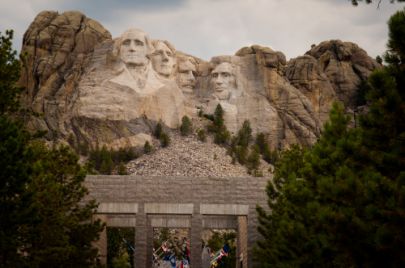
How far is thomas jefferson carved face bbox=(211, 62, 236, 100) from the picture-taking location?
175ft

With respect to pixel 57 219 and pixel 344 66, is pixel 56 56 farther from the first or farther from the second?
pixel 57 219

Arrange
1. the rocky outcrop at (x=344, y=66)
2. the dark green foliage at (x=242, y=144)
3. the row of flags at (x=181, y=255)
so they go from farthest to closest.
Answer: the rocky outcrop at (x=344, y=66) → the dark green foliage at (x=242, y=144) → the row of flags at (x=181, y=255)

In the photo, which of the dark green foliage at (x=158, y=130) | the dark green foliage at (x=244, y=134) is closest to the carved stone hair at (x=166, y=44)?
the dark green foliage at (x=158, y=130)

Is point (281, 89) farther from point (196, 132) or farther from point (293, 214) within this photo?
point (293, 214)

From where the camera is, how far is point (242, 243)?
79.9 ft

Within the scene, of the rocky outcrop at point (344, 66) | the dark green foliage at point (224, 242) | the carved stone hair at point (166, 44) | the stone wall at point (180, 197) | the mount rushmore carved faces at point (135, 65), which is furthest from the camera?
the rocky outcrop at point (344, 66)

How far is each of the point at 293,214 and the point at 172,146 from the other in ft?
110

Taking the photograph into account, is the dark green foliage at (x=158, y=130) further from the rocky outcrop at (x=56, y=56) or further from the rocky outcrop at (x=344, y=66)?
the rocky outcrop at (x=344, y=66)

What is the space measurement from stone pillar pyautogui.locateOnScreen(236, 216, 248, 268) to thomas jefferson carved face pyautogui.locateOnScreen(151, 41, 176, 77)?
27489mm

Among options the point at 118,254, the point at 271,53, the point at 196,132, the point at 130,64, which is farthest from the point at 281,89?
the point at 118,254

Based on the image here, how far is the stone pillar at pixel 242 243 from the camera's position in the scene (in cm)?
2302

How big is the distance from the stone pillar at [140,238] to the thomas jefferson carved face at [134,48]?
91.8ft

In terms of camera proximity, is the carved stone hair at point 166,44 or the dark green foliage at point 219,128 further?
the dark green foliage at point 219,128

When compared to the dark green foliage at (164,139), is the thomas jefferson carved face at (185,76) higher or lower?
higher
